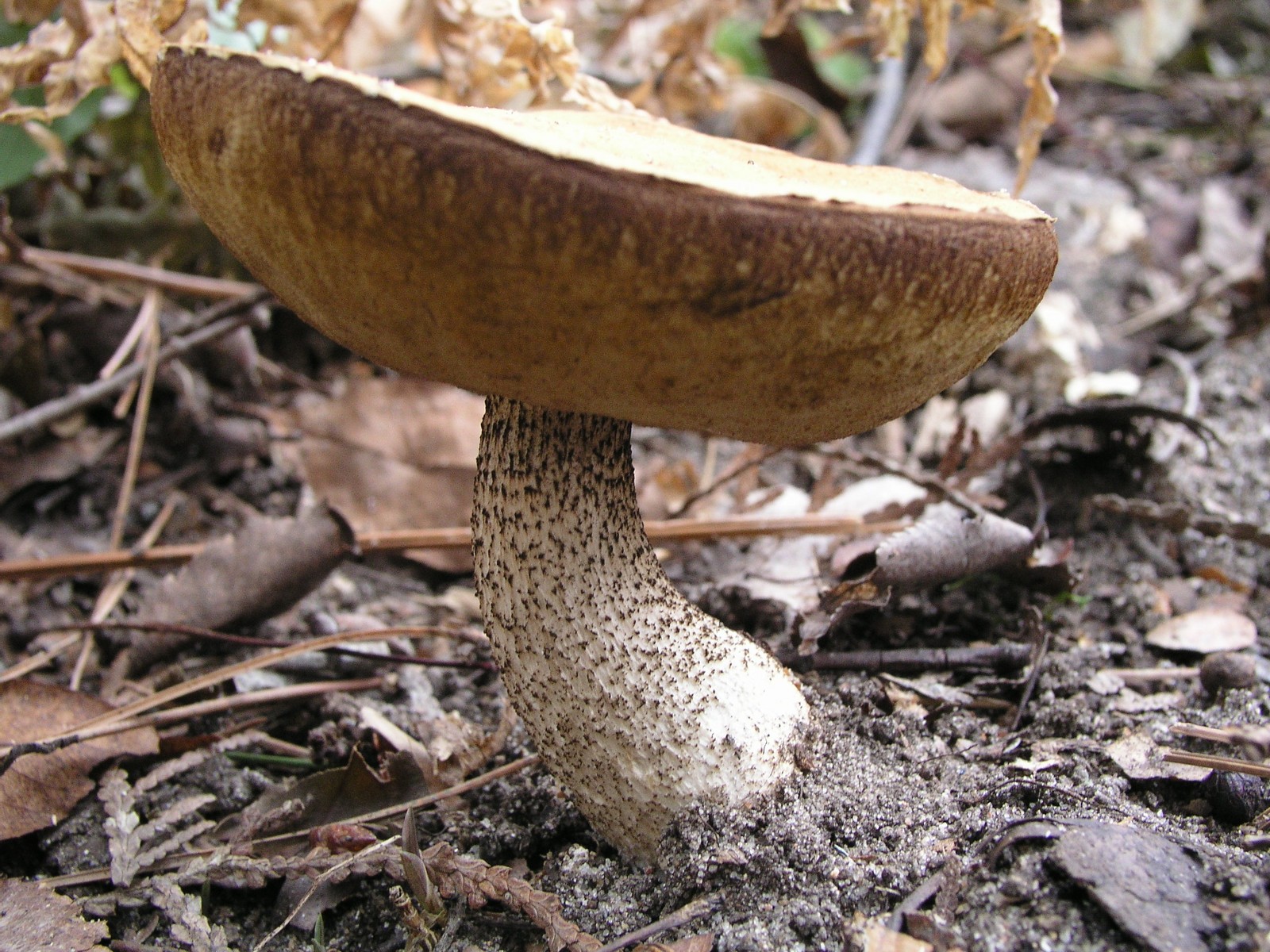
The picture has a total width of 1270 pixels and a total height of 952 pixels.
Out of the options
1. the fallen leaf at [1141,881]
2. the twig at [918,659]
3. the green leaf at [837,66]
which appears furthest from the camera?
the green leaf at [837,66]

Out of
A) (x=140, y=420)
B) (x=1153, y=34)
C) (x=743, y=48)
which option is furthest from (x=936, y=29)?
(x=1153, y=34)

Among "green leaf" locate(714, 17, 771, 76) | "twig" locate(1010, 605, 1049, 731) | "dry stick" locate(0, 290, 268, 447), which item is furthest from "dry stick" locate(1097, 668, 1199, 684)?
"green leaf" locate(714, 17, 771, 76)

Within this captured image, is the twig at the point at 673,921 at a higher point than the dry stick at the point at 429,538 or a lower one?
lower

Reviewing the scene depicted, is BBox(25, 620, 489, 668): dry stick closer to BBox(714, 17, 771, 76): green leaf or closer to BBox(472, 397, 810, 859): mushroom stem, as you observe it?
BBox(472, 397, 810, 859): mushroom stem

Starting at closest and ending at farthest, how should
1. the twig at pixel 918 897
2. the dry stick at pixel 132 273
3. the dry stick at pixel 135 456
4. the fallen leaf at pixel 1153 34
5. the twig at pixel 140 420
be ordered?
the twig at pixel 918 897 < the dry stick at pixel 135 456 < the twig at pixel 140 420 < the dry stick at pixel 132 273 < the fallen leaf at pixel 1153 34

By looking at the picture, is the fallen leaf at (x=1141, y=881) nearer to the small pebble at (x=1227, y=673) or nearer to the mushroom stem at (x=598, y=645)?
the mushroom stem at (x=598, y=645)

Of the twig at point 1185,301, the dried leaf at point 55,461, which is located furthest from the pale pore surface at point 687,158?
the twig at point 1185,301

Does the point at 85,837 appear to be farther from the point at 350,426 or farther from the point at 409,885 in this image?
the point at 350,426
